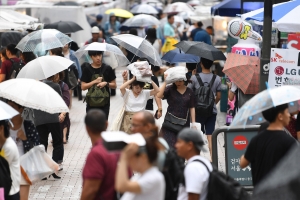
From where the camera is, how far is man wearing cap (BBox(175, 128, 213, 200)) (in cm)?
570

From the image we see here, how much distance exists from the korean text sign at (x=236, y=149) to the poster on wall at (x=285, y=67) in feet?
4.17

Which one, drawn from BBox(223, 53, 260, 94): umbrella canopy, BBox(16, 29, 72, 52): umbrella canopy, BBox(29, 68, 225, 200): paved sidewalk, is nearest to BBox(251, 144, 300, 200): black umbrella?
BBox(29, 68, 225, 200): paved sidewalk

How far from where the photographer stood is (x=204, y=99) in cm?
1045

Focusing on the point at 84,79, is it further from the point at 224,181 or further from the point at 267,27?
the point at 224,181

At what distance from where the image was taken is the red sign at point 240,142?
26.9 ft

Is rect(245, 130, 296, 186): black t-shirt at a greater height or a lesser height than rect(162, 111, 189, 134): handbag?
greater

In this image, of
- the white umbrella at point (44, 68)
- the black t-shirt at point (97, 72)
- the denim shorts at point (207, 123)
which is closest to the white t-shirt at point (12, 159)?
the white umbrella at point (44, 68)

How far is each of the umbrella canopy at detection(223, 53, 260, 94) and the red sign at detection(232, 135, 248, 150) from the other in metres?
2.20

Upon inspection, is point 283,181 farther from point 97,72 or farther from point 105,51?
point 105,51

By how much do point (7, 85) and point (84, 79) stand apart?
3087mm

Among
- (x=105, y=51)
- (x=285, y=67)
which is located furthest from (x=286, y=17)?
(x=105, y=51)

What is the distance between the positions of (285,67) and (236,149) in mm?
1480

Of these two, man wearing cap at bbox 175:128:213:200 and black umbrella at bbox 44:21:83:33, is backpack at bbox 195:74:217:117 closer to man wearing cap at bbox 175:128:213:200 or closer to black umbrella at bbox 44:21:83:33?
man wearing cap at bbox 175:128:213:200

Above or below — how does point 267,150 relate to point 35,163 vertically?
above
